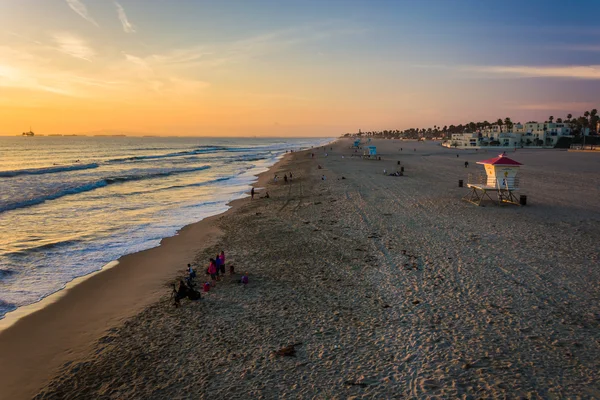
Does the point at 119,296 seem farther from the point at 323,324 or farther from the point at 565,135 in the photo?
the point at 565,135

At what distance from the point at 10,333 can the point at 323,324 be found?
7441mm

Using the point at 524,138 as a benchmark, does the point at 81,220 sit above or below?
below

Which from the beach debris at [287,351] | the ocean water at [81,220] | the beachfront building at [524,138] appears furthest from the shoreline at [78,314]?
the beachfront building at [524,138]

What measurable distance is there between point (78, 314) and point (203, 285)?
3251 mm

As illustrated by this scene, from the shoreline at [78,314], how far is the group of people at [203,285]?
2.87ft

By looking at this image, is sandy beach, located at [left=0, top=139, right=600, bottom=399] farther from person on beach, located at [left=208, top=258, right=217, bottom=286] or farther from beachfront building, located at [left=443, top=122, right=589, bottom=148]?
beachfront building, located at [left=443, top=122, right=589, bottom=148]

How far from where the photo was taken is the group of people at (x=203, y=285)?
31.8 feet

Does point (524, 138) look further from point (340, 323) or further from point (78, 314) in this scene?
point (78, 314)

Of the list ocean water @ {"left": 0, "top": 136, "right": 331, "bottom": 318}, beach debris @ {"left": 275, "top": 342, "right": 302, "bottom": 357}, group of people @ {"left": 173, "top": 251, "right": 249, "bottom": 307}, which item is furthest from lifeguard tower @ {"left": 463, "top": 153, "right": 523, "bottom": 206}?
beach debris @ {"left": 275, "top": 342, "right": 302, "bottom": 357}

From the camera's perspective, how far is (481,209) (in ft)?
64.0

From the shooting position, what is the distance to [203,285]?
1047cm

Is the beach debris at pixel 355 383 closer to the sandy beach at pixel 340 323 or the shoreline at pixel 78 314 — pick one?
the sandy beach at pixel 340 323

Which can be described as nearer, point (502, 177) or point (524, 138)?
point (502, 177)

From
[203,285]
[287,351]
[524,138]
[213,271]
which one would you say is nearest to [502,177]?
[213,271]
